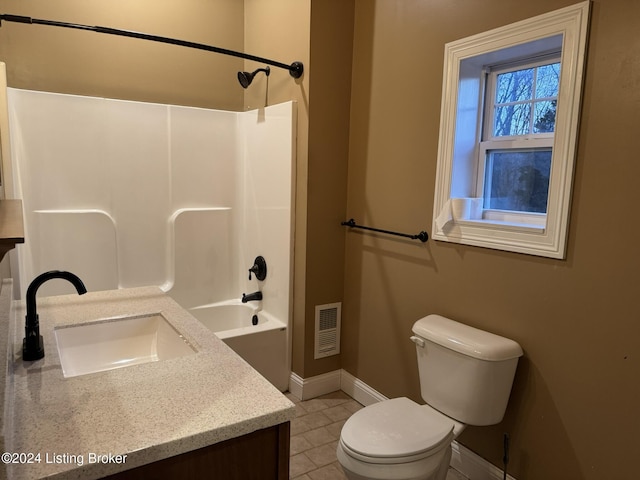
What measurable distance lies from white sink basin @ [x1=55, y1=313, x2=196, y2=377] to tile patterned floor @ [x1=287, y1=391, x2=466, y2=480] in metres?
0.93

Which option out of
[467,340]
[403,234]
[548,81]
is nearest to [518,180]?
[548,81]

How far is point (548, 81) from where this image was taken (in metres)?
1.86

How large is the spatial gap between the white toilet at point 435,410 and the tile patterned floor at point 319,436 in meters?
0.49

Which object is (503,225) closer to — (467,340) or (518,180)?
(518,180)

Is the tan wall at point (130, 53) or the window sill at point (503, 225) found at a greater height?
the tan wall at point (130, 53)

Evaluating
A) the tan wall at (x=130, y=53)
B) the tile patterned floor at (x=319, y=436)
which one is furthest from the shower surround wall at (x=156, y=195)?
the tile patterned floor at (x=319, y=436)

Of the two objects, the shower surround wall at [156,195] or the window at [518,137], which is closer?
the window at [518,137]

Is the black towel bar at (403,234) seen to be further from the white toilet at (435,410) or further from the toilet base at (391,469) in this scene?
the toilet base at (391,469)

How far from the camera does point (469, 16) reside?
76.3 inches

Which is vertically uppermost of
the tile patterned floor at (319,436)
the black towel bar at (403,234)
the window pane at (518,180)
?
the window pane at (518,180)

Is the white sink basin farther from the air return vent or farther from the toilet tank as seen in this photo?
the air return vent

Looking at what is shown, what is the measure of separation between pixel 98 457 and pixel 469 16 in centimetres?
209

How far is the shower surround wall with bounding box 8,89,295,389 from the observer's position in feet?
8.44

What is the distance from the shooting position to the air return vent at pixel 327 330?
274 centimetres
